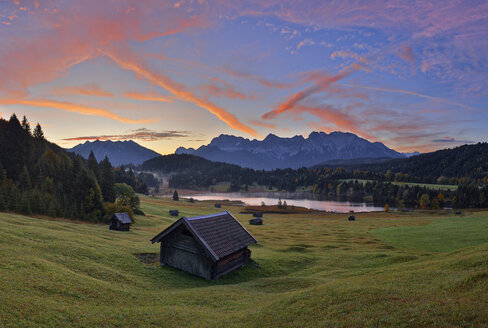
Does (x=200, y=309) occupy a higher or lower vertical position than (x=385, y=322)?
lower

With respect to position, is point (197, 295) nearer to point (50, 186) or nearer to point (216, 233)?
point (216, 233)

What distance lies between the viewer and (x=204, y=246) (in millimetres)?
25344

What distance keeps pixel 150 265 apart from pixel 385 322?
24351mm

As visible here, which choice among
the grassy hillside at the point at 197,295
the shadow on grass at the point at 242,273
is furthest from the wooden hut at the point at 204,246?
the grassy hillside at the point at 197,295

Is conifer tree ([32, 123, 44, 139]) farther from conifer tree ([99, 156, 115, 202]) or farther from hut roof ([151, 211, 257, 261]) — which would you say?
hut roof ([151, 211, 257, 261])

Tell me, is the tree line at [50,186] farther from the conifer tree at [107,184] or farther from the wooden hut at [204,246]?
the wooden hut at [204,246]

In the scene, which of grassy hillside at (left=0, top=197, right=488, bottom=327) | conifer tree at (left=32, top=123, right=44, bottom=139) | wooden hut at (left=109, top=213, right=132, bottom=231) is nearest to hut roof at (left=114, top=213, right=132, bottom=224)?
wooden hut at (left=109, top=213, right=132, bottom=231)

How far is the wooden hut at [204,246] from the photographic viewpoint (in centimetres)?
2605

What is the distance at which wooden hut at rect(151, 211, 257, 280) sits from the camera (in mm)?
26047

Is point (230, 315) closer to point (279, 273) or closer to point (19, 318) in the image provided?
point (19, 318)

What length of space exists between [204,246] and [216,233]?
319cm

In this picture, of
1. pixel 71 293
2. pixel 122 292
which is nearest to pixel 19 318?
pixel 71 293

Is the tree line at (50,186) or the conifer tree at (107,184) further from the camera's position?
the conifer tree at (107,184)

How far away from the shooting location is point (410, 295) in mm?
13516
